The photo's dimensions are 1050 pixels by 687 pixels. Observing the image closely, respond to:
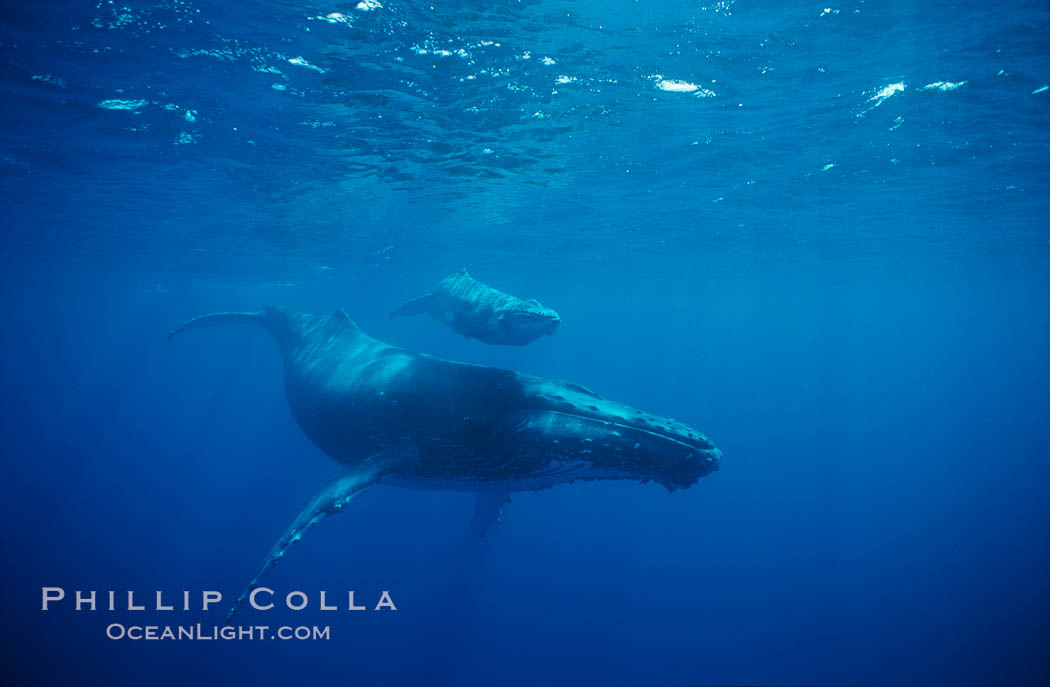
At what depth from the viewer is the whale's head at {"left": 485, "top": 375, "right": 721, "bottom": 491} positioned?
521 centimetres

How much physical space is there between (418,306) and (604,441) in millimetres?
11045

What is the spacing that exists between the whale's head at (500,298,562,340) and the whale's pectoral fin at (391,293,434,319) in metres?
5.09

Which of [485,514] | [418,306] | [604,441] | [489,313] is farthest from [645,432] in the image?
[418,306]

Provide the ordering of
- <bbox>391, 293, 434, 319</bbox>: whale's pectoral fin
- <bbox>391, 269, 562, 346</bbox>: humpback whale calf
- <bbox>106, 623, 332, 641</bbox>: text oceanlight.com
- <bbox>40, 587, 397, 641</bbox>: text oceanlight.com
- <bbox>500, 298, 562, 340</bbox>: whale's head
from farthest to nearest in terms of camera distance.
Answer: <bbox>40, 587, 397, 641</bbox>: text oceanlight.com → <bbox>106, 623, 332, 641</bbox>: text oceanlight.com → <bbox>391, 293, 434, 319</bbox>: whale's pectoral fin → <bbox>391, 269, 562, 346</bbox>: humpback whale calf → <bbox>500, 298, 562, 340</bbox>: whale's head

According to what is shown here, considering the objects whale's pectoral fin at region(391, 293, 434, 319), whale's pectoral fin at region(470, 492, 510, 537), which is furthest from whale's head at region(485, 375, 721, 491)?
whale's pectoral fin at region(391, 293, 434, 319)

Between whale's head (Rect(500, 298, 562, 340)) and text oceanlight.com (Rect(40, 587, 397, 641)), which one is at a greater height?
whale's head (Rect(500, 298, 562, 340))

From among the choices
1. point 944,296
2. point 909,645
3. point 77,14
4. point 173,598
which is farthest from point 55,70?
point 944,296

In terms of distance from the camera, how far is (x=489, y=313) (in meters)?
10.4

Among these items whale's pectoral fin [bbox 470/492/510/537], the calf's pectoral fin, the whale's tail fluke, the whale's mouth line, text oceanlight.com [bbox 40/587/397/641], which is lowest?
text oceanlight.com [bbox 40/587/397/641]

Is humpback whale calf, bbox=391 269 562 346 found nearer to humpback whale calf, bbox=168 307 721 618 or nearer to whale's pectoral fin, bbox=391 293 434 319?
whale's pectoral fin, bbox=391 293 434 319

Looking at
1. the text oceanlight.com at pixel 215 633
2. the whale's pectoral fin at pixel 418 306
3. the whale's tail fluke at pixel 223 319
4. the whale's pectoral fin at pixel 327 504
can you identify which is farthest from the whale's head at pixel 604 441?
the text oceanlight.com at pixel 215 633

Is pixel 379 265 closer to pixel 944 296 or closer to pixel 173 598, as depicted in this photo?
pixel 173 598

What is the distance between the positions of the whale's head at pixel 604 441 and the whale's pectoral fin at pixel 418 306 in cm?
893

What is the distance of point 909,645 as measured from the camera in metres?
17.8
